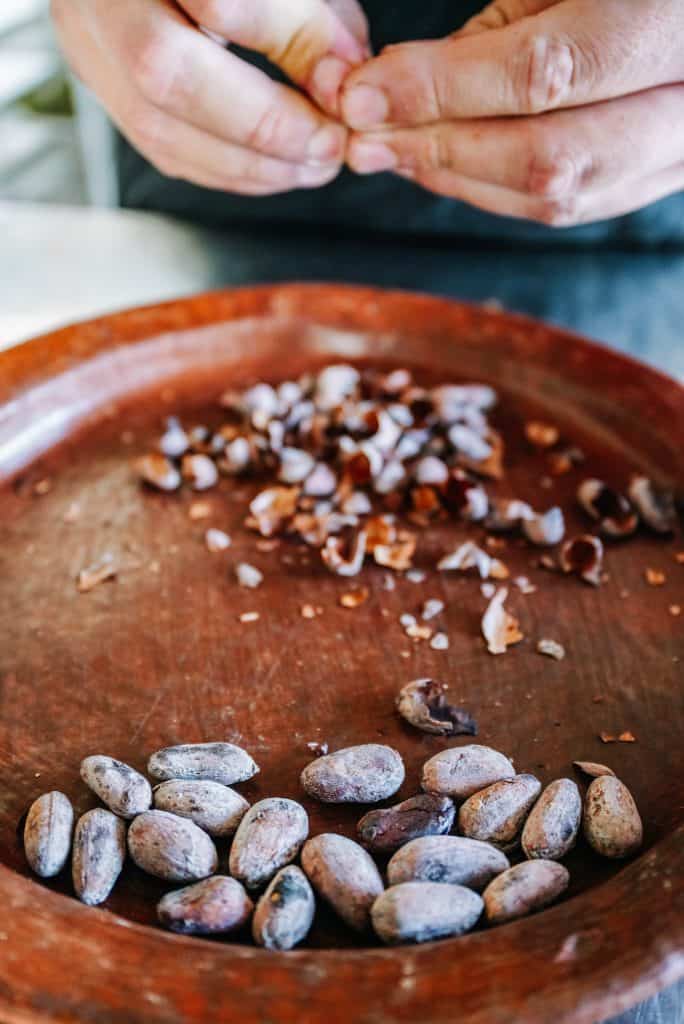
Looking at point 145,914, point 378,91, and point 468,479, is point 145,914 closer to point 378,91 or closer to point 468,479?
point 468,479

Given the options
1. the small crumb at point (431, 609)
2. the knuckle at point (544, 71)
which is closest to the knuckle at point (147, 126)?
the knuckle at point (544, 71)

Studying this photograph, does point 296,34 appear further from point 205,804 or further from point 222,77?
point 205,804

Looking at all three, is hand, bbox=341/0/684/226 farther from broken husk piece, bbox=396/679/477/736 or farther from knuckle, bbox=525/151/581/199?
broken husk piece, bbox=396/679/477/736

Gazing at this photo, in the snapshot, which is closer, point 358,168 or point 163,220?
point 358,168

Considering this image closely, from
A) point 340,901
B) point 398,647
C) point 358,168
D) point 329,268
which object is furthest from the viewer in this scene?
point 329,268

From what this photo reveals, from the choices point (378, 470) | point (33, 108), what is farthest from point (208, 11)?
point (33, 108)

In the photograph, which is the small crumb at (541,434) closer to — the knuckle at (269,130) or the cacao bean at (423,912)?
the knuckle at (269,130)

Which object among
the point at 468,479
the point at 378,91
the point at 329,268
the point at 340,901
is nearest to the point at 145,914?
the point at 340,901

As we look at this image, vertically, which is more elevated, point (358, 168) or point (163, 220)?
point (358, 168)
